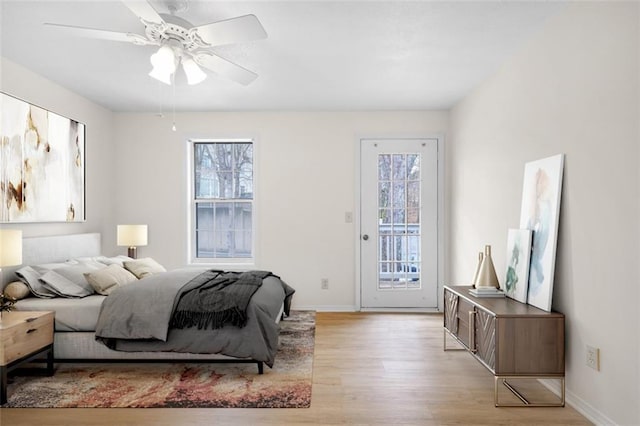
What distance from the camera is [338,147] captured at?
218 inches

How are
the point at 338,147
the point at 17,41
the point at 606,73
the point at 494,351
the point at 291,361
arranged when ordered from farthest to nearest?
1. the point at 338,147
2. the point at 291,361
3. the point at 17,41
4. the point at 494,351
5. the point at 606,73

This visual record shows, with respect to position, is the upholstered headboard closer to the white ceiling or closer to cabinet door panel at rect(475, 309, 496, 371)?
the white ceiling

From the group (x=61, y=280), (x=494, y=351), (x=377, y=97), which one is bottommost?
(x=494, y=351)

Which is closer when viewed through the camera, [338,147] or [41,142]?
[41,142]

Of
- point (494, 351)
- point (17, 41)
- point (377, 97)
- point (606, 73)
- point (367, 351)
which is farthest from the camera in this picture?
point (377, 97)

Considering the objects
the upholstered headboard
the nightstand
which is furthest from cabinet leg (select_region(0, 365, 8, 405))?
the upholstered headboard

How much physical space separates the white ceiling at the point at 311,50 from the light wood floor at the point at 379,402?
248cm

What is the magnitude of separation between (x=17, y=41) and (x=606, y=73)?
13.1 feet

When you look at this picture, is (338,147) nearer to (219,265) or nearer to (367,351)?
(219,265)

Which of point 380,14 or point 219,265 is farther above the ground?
point 380,14

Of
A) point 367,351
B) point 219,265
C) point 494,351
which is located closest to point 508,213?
point 494,351

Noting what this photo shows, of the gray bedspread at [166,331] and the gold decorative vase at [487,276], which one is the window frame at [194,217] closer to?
the gray bedspread at [166,331]

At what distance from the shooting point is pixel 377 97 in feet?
15.9

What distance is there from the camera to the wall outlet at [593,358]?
248cm
